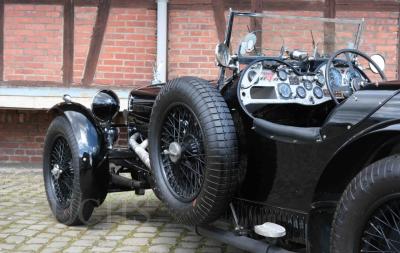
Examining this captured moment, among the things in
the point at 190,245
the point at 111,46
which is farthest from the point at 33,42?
the point at 190,245

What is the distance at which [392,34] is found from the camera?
707cm

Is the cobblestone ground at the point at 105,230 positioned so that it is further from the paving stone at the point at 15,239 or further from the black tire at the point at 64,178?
the black tire at the point at 64,178

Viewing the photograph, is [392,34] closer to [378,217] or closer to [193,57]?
[193,57]

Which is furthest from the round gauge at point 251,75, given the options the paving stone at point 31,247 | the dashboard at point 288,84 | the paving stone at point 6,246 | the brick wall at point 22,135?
the brick wall at point 22,135

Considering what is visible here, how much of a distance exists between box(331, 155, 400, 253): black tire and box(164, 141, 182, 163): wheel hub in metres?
1.16

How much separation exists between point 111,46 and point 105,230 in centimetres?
352

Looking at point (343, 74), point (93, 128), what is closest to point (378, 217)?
point (343, 74)

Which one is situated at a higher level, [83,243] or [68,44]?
[68,44]

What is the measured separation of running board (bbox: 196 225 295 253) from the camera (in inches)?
115

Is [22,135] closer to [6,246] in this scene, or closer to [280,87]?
[6,246]

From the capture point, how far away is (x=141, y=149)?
409cm

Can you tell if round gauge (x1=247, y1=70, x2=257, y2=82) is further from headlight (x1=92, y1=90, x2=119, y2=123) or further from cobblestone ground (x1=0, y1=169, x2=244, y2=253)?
headlight (x1=92, y1=90, x2=119, y2=123)

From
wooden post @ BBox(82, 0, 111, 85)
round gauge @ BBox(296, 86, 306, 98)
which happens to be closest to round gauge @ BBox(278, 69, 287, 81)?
round gauge @ BBox(296, 86, 306, 98)

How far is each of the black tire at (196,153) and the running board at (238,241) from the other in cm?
16
